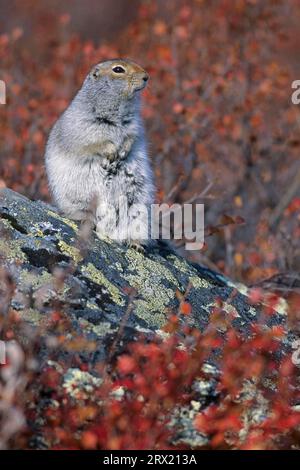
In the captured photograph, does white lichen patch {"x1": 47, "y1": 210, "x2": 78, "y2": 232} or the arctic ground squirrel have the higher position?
the arctic ground squirrel

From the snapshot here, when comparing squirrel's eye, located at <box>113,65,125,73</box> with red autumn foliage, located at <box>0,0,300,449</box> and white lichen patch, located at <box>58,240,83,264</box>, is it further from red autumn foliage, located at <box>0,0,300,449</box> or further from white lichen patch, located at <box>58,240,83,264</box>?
white lichen patch, located at <box>58,240,83,264</box>

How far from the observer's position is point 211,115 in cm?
1450

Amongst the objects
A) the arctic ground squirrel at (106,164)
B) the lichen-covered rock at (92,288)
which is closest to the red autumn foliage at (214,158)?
the lichen-covered rock at (92,288)

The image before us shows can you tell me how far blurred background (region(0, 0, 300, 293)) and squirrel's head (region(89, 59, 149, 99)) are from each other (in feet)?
8.62

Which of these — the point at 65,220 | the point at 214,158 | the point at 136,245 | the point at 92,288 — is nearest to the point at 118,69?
the point at 65,220

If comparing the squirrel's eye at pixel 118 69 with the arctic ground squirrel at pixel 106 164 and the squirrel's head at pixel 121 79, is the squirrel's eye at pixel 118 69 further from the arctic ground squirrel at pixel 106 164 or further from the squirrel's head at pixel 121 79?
the arctic ground squirrel at pixel 106 164

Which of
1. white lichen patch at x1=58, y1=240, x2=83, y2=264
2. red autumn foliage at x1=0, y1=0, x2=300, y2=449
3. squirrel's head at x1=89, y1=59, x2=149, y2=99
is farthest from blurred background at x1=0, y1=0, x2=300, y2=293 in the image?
white lichen patch at x1=58, y1=240, x2=83, y2=264

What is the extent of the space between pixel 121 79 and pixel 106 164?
54.7 inches

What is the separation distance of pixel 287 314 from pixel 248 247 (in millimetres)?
4602

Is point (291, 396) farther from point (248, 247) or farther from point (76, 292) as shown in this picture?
point (248, 247)

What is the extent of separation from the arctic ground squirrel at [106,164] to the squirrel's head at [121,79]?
0.04ft

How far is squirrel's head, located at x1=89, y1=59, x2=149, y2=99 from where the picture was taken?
909 cm

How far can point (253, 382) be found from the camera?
21.7 ft

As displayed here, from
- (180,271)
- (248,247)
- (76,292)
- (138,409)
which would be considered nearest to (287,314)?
(180,271)
